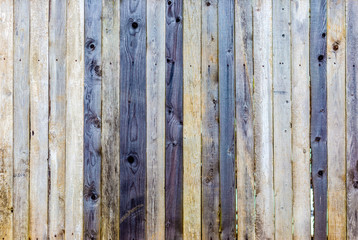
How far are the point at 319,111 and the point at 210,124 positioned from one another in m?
0.61

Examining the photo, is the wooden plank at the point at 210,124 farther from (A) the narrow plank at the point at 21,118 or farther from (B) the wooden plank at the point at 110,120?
(A) the narrow plank at the point at 21,118

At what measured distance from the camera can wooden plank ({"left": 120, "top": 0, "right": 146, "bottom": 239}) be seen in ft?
5.23

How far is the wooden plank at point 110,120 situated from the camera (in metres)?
1.60

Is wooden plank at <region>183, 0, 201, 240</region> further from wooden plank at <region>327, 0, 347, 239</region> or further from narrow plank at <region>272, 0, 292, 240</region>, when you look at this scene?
wooden plank at <region>327, 0, 347, 239</region>

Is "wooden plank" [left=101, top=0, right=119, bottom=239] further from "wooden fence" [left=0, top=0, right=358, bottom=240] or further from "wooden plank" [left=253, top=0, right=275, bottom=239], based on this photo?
"wooden plank" [left=253, top=0, right=275, bottom=239]

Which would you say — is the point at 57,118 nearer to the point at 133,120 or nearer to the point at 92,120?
the point at 92,120

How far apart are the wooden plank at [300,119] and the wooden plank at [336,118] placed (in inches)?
4.8

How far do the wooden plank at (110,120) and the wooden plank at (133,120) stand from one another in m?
0.03

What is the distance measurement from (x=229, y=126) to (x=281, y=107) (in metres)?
0.31

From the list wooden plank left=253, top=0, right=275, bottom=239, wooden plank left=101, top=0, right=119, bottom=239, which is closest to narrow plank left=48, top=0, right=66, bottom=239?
wooden plank left=101, top=0, right=119, bottom=239

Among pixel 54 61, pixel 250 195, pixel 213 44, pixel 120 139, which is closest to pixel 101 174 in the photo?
pixel 120 139

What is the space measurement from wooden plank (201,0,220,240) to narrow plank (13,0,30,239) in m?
0.98

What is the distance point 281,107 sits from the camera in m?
1.61

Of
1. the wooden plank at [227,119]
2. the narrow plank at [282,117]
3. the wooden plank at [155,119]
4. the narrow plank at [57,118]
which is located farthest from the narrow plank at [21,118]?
the narrow plank at [282,117]
